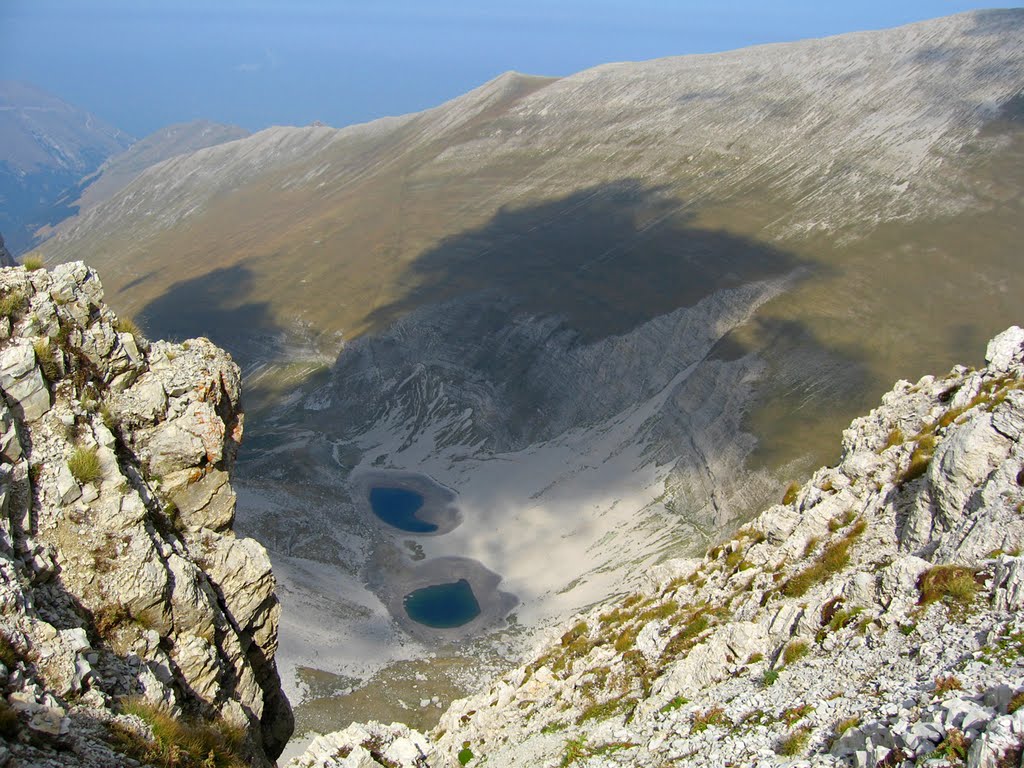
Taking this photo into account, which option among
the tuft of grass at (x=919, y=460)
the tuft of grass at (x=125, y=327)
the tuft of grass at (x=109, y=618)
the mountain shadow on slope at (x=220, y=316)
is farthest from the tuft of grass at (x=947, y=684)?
the mountain shadow on slope at (x=220, y=316)

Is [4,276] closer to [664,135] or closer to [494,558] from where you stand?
[494,558]

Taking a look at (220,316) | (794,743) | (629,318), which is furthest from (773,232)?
(794,743)

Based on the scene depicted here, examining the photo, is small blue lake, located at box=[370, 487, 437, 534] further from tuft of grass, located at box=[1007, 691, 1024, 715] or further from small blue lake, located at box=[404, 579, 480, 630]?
tuft of grass, located at box=[1007, 691, 1024, 715]

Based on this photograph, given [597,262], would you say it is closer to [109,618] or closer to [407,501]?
[407,501]

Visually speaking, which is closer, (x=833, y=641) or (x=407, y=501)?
(x=833, y=641)

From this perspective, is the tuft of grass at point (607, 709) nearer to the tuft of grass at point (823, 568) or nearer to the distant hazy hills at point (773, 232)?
the tuft of grass at point (823, 568)

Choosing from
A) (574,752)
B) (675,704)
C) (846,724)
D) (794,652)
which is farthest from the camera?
(574,752)

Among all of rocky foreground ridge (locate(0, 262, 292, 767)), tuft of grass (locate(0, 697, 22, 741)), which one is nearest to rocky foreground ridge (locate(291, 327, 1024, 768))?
rocky foreground ridge (locate(0, 262, 292, 767))
